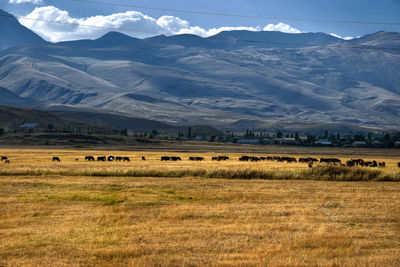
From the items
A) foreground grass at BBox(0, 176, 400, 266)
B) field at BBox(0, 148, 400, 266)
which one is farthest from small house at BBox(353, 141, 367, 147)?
foreground grass at BBox(0, 176, 400, 266)

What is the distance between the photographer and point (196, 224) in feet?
71.7

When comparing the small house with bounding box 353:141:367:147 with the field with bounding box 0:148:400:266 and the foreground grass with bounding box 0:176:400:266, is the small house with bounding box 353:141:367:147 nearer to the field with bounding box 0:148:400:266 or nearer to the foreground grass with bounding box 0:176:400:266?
the field with bounding box 0:148:400:266

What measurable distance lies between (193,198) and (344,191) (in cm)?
1106

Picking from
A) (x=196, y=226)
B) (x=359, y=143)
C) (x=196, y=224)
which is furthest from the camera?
(x=359, y=143)

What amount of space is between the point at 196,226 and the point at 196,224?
0.38 m

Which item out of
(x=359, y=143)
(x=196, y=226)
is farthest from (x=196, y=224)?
(x=359, y=143)

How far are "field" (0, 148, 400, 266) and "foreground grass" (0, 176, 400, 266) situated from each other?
42mm

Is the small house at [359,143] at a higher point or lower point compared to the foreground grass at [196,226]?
higher

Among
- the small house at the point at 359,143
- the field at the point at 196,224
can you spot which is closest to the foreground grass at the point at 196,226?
the field at the point at 196,224

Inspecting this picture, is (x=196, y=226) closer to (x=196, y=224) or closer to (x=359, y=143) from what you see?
(x=196, y=224)

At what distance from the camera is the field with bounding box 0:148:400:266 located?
16875 millimetres

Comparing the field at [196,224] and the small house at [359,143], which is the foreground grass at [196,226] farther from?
the small house at [359,143]

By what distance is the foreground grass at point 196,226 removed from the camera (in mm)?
16844

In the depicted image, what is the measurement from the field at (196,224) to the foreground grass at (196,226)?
42mm
